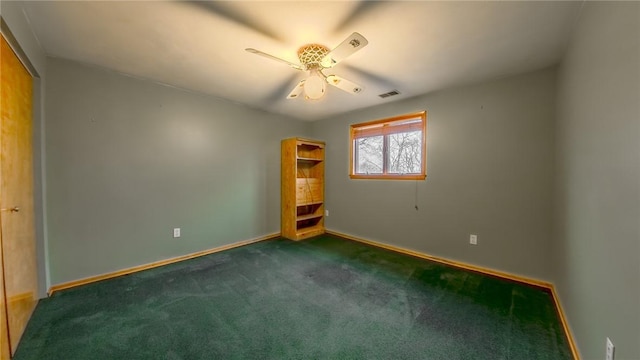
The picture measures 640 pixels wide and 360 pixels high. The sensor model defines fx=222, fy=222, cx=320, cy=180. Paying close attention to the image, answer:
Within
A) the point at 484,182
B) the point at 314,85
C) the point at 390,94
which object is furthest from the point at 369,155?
the point at 314,85

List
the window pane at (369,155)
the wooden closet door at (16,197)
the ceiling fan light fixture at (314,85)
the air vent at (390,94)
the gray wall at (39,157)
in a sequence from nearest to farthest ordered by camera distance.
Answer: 1. the wooden closet door at (16,197)
2. the ceiling fan light fixture at (314,85)
3. the gray wall at (39,157)
4. the air vent at (390,94)
5. the window pane at (369,155)

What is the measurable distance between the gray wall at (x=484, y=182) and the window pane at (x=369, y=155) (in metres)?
0.31

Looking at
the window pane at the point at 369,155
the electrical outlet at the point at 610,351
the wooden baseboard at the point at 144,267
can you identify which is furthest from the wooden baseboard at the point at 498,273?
the wooden baseboard at the point at 144,267

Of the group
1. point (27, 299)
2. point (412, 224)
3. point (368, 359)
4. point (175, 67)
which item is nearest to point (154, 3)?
point (175, 67)

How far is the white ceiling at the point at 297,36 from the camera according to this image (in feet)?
4.88

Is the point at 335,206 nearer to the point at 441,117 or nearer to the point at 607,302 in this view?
the point at 441,117

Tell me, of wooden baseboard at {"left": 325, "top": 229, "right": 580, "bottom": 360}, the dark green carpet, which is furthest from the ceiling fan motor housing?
wooden baseboard at {"left": 325, "top": 229, "right": 580, "bottom": 360}

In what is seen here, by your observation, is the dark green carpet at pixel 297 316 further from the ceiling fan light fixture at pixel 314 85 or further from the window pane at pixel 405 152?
the ceiling fan light fixture at pixel 314 85

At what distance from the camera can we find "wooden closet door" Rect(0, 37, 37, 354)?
144cm

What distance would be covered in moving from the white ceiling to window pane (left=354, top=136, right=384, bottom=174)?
122cm

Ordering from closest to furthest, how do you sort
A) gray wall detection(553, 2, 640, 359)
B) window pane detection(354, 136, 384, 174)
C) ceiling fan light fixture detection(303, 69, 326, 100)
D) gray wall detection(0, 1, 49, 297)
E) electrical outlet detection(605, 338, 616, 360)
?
gray wall detection(553, 2, 640, 359), electrical outlet detection(605, 338, 616, 360), ceiling fan light fixture detection(303, 69, 326, 100), gray wall detection(0, 1, 49, 297), window pane detection(354, 136, 384, 174)

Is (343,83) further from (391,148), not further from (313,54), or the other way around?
(391,148)

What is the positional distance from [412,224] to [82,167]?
3976 mm

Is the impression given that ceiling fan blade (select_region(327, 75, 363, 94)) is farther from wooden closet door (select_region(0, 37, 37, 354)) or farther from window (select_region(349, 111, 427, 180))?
wooden closet door (select_region(0, 37, 37, 354))
